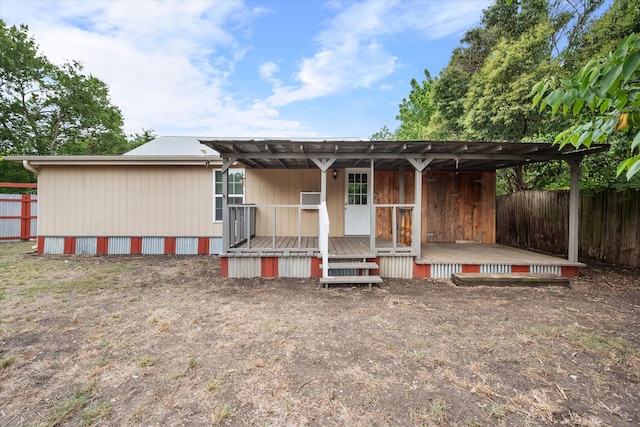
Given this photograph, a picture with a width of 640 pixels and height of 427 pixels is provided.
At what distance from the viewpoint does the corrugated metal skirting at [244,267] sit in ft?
18.4

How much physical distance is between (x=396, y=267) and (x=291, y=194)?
3.56m

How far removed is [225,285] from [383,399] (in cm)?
374

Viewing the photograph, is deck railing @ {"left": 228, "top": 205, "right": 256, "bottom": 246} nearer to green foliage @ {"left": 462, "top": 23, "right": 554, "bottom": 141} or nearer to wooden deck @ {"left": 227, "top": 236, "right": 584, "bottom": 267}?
wooden deck @ {"left": 227, "top": 236, "right": 584, "bottom": 267}

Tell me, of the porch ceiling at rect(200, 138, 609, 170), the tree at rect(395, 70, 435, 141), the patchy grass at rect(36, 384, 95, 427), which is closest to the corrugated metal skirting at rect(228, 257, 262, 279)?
the porch ceiling at rect(200, 138, 609, 170)

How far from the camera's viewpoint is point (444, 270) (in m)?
5.56

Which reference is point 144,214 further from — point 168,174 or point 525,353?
point 525,353

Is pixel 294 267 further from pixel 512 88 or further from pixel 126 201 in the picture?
pixel 512 88

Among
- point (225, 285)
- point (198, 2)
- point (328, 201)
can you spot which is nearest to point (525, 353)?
point (225, 285)

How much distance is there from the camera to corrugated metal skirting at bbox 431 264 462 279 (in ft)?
18.1

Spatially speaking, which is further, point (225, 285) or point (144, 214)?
point (144, 214)

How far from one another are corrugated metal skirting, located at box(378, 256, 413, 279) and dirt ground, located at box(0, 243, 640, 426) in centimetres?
74

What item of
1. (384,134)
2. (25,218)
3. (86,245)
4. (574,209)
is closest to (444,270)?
(574,209)

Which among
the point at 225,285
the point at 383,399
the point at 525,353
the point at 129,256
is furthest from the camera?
the point at 129,256

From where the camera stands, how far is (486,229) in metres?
8.06
